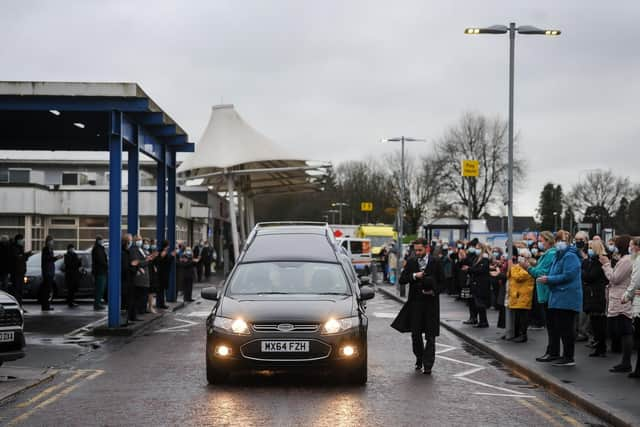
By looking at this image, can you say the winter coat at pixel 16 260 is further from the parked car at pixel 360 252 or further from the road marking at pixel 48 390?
the parked car at pixel 360 252

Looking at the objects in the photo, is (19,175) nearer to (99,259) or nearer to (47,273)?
(47,273)

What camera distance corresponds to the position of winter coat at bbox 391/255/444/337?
484 inches

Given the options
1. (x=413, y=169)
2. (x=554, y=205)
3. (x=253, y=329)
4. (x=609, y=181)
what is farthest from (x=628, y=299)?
(x=554, y=205)

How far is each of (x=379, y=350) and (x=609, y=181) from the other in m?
91.8

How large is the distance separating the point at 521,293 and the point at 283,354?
6.48 meters

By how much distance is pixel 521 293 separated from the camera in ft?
51.6

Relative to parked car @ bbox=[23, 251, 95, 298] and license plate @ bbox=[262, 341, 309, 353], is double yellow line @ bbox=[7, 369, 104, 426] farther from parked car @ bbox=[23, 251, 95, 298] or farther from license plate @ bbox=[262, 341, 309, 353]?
parked car @ bbox=[23, 251, 95, 298]

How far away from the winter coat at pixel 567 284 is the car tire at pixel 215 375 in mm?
4588

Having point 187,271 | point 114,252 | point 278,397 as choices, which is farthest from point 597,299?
point 187,271

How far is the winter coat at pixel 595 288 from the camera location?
44.0 feet

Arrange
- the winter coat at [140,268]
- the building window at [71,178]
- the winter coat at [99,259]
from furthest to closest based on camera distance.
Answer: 1. the building window at [71,178]
2. the winter coat at [99,259]
3. the winter coat at [140,268]

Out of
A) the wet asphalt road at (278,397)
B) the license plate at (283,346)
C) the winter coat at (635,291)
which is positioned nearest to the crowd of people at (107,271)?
the wet asphalt road at (278,397)

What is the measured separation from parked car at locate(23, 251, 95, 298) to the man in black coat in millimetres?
15383

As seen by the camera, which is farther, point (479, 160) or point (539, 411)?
point (479, 160)
